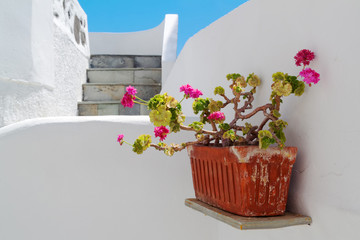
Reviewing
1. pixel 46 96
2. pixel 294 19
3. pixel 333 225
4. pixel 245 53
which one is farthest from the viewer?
pixel 46 96

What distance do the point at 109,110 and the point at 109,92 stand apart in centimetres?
30

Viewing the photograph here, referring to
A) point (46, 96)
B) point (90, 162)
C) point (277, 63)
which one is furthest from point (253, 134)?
point (46, 96)

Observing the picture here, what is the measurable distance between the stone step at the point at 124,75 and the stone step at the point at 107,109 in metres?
0.52

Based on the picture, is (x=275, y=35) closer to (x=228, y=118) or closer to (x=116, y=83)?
(x=228, y=118)

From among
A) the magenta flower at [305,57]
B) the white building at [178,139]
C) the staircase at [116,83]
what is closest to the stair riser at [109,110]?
the staircase at [116,83]

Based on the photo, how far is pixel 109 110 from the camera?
340 centimetres

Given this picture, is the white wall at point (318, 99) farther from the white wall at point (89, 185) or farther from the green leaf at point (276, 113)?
the white wall at point (89, 185)

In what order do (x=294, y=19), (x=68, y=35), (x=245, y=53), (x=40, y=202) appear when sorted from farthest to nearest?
(x=68, y=35) → (x=40, y=202) → (x=245, y=53) → (x=294, y=19)

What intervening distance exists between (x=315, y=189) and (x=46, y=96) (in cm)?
229

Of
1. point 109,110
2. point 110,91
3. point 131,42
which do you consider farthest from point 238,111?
point 131,42

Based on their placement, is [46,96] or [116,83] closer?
[46,96]

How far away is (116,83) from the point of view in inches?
143

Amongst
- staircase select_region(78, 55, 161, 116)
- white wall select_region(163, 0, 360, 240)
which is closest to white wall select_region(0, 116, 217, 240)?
white wall select_region(163, 0, 360, 240)

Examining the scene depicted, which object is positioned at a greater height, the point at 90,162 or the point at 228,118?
the point at 228,118
